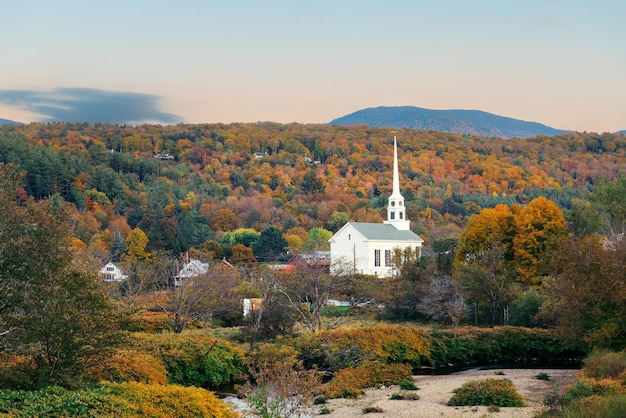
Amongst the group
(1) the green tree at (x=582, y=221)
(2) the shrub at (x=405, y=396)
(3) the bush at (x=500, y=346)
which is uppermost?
(1) the green tree at (x=582, y=221)

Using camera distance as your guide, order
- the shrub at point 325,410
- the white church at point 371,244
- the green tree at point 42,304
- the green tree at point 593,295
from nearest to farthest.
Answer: the green tree at point 42,304
the shrub at point 325,410
the green tree at point 593,295
the white church at point 371,244

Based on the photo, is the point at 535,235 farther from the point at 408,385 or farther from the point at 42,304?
the point at 42,304

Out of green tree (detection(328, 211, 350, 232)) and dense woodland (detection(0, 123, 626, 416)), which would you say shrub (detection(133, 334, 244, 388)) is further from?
green tree (detection(328, 211, 350, 232))

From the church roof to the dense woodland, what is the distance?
16.3 feet

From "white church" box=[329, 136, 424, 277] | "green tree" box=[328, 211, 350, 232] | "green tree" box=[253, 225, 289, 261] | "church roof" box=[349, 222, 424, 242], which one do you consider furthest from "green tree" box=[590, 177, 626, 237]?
"green tree" box=[328, 211, 350, 232]

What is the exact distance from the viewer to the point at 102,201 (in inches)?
4038

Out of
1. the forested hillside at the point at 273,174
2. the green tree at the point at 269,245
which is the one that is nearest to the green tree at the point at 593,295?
the forested hillside at the point at 273,174

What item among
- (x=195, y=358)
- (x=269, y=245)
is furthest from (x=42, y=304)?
(x=269, y=245)

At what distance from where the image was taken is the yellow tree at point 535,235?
48.8 metres

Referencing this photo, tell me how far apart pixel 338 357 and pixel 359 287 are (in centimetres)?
1628

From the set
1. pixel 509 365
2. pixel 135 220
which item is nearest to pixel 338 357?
pixel 509 365

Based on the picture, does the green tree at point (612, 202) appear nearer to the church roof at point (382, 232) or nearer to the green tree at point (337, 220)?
the church roof at point (382, 232)

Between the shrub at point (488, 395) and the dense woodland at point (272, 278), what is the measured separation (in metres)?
4.70

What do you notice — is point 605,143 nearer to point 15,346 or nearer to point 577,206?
point 577,206
